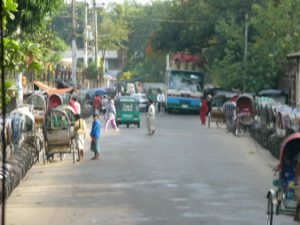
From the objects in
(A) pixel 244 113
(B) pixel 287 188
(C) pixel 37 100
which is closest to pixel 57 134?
(B) pixel 287 188

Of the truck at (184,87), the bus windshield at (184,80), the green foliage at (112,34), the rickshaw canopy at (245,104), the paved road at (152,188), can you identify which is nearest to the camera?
the paved road at (152,188)

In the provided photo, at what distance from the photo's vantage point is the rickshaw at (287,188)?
14719 millimetres

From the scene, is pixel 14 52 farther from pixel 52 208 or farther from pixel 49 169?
pixel 49 169

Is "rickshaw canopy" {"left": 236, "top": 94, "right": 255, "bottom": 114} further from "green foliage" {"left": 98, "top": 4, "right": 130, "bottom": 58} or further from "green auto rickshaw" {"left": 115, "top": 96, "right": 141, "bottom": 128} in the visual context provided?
"green foliage" {"left": 98, "top": 4, "right": 130, "bottom": 58}

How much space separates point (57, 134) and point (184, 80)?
111 ft

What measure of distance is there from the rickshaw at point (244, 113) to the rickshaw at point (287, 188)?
75.3ft

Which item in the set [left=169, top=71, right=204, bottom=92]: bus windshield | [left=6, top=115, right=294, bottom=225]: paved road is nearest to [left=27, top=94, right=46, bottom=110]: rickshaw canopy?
[left=6, top=115, right=294, bottom=225]: paved road

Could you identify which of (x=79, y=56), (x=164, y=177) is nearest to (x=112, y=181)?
(x=164, y=177)

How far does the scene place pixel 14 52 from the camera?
13.7 meters

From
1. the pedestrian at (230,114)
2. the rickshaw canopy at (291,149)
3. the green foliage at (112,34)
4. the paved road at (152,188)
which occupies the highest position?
the green foliage at (112,34)

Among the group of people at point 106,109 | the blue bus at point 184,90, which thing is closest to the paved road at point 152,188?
the group of people at point 106,109

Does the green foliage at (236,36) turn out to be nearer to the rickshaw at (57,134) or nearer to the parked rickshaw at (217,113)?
the parked rickshaw at (217,113)

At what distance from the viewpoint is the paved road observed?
55.8 ft

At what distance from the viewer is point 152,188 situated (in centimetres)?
2098
